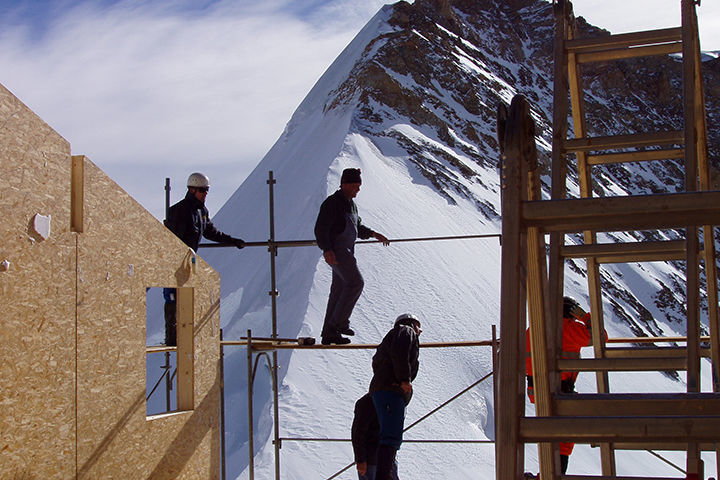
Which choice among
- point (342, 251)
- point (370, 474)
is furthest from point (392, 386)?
point (342, 251)

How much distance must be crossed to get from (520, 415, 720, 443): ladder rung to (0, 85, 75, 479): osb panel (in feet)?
11.7

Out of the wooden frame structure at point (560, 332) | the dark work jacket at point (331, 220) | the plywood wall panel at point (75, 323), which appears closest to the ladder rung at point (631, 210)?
the wooden frame structure at point (560, 332)

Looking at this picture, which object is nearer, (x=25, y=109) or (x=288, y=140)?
(x=25, y=109)

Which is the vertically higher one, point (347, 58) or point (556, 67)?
point (347, 58)

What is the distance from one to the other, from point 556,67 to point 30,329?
2934 mm

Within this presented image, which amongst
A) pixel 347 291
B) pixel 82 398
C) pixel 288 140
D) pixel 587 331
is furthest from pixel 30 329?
pixel 288 140

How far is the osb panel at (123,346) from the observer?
4926mm

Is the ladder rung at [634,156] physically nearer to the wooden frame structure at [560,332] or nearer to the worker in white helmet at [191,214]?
the wooden frame structure at [560,332]

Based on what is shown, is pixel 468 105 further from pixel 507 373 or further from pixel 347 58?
pixel 507 373

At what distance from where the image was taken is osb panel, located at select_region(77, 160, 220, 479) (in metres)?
4.93

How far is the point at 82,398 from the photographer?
4848 mm

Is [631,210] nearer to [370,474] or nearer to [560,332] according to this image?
[560,332]

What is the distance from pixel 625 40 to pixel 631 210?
233cm

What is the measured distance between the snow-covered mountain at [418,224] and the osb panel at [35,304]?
6.55 m
